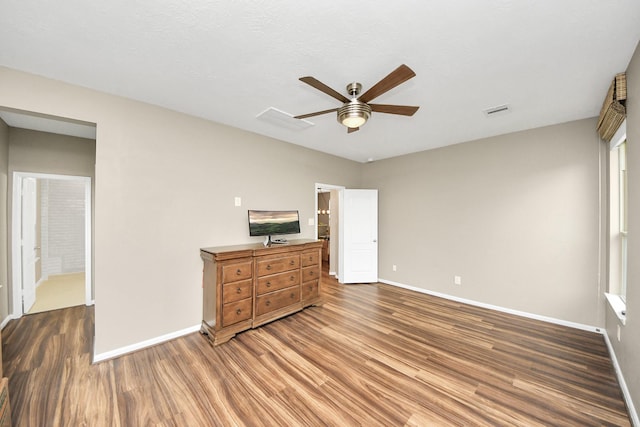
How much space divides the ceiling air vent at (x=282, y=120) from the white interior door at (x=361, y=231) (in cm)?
207

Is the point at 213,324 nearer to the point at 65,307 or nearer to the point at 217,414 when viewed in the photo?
the point at 217,414

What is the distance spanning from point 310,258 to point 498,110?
117 inches

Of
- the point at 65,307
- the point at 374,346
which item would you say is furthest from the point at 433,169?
the point at 65,307

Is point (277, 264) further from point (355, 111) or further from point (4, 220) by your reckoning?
point (4, 220)

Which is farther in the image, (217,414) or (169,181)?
(169,181)

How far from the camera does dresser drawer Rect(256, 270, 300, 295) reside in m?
3.00

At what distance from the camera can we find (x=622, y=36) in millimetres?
1591

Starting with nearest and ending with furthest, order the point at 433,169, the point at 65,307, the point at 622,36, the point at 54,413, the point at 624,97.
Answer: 1. the point at 622,36
2. the point at 54,413
3. the point at 624,97
4. the point at 65,307
5. the point at 433,169

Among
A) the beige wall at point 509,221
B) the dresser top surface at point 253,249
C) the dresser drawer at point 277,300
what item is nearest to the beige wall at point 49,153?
the dresser top surface at point 253,249

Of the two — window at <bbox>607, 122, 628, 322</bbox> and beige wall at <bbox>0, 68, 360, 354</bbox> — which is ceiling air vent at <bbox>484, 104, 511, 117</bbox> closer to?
window at <bbox>607, 122, 628, 322</bbox>

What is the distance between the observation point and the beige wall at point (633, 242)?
167 centimetres

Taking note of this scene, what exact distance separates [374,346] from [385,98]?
2606 millimetres

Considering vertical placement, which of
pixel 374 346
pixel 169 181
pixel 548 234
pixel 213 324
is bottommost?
pixel 374 346

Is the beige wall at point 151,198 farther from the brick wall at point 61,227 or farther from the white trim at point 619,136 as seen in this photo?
the brick wall at point 61,227
